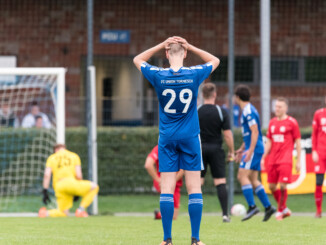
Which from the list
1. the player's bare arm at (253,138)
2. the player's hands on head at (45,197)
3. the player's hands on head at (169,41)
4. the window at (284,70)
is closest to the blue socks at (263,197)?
the player's bare arm at (253,138)

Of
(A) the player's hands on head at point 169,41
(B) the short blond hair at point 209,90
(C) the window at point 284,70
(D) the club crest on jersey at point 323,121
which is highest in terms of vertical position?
(A) the player's hands on head at point 169,41

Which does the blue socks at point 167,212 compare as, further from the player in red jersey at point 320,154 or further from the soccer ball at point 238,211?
the soccer ball at point 238,211

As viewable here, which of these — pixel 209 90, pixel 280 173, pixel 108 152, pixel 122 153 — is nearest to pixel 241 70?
pixel 122 153

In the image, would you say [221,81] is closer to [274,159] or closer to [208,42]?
[208,42]

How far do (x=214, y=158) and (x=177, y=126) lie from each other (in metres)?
3.75

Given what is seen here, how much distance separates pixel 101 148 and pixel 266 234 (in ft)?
23.7

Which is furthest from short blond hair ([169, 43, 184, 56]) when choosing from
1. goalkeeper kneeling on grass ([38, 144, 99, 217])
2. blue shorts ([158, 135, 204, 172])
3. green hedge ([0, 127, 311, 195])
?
green hedge ([0, 127, 311, 195])

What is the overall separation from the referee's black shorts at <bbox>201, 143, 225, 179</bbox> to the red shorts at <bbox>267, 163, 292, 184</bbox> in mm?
1238

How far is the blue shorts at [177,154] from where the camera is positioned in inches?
290

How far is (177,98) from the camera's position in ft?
24.0

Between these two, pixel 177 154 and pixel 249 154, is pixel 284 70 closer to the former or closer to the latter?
pixel 249 154

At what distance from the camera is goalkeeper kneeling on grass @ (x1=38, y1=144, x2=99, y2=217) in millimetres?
13008

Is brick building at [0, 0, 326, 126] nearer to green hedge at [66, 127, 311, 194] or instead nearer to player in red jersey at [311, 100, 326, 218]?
green hedge at [66, 127, 311, 194]

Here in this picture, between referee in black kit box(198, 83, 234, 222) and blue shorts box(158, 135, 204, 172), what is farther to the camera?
referee in black kit box(198, 83, 234, 222)
